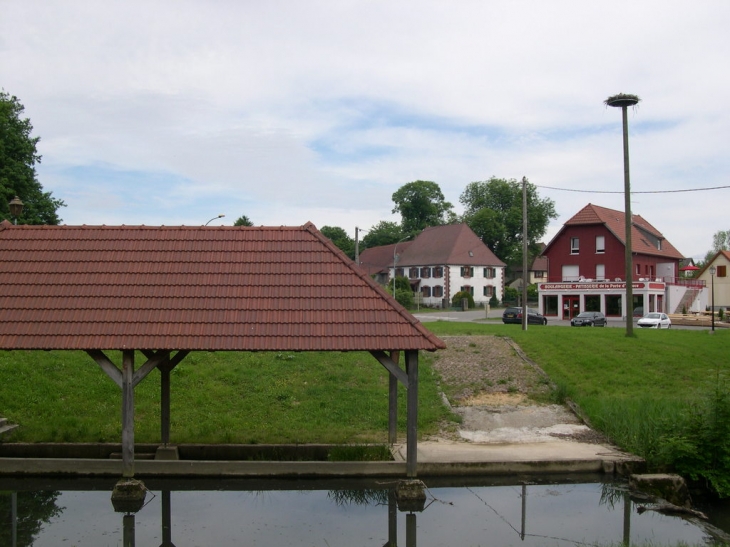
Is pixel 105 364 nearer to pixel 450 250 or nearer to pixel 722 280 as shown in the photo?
pixel 450 250

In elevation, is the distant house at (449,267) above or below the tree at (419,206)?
below

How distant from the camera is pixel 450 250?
72500 millimetres

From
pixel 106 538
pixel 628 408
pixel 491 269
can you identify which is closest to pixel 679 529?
pixel 628 408

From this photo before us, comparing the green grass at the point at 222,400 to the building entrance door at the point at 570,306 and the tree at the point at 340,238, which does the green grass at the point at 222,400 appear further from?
the tree at the point at 340,238

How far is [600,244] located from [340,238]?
47869mm

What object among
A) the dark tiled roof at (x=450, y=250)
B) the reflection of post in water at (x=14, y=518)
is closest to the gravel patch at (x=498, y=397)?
the reflection of post in water at (x=14, y=518)

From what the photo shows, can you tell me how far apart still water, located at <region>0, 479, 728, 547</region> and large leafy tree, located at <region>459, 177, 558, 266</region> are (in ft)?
251

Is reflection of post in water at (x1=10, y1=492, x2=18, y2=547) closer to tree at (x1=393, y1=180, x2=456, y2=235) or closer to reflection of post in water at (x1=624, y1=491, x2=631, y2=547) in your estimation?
reflection of post in water at (x1=624, y1=491, x2=631, y2=547)

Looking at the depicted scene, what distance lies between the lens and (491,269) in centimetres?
7481

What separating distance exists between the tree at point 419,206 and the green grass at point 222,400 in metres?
74.8

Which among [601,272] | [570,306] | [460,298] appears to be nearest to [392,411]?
[570,306]

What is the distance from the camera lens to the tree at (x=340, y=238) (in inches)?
3804

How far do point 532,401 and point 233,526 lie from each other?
35.2 feet

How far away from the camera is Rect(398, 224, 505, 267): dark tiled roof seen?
72.6 metres
